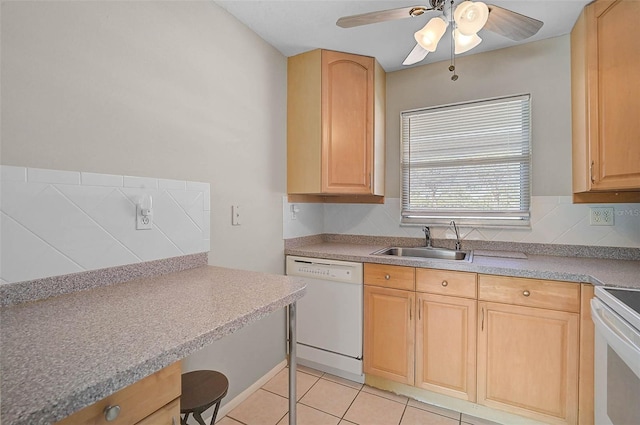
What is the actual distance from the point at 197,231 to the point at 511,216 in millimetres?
2130

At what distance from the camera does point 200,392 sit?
46.4 inches

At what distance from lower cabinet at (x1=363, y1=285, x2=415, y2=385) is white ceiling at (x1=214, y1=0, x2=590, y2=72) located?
169 centimetres

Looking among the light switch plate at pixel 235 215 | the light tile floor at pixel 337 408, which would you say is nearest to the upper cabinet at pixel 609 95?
the light tile floor at pixel 337 408

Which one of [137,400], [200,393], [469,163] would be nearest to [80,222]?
[137,400]

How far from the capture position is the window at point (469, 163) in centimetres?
211

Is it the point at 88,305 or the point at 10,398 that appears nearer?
the point at 10,398

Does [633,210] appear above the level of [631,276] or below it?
above

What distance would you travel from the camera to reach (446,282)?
1721 millimetres

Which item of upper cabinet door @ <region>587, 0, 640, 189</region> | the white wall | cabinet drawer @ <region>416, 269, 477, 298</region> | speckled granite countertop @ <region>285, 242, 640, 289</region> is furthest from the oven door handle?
the white wall

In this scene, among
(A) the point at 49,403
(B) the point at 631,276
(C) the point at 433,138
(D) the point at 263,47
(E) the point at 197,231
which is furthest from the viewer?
(C) the point at 433,138

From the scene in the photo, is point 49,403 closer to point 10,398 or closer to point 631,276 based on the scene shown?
point 10,398

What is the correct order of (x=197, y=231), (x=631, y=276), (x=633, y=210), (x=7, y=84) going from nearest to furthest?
(x=7, y=84) → (x=631, y=276) → (x=197, y=231) → (x=633, y=210)

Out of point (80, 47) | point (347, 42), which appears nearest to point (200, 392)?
point (80, 47)

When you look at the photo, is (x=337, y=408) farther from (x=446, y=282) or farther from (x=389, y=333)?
(x=446, y=282)
